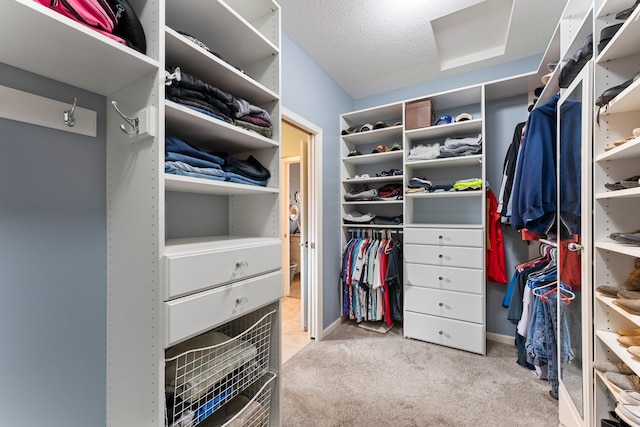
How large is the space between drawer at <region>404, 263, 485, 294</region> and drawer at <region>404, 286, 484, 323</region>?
48 mm


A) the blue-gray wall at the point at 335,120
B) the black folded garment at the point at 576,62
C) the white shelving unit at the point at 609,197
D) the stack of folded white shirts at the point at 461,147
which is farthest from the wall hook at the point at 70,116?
the stack of folded white shirts at the point at 461,147

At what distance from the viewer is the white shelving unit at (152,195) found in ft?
2.73

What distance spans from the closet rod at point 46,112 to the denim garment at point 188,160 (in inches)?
12.0

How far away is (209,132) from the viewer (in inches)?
48.9

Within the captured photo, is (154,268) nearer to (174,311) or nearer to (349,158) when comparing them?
(174,311)

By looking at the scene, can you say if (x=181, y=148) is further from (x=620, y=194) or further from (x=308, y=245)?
(x=308, y=245)

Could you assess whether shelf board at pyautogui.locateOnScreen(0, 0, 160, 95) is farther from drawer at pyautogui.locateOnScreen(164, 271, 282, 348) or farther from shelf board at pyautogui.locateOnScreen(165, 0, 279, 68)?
drawer at pyautogui.locateOnScreen(164, 271, 282, 348)

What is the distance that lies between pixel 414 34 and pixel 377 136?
100 cm

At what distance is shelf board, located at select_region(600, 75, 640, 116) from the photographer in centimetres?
90

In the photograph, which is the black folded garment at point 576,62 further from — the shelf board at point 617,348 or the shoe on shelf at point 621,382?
the shoe on shelf at point 621,382

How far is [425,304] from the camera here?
246 cm

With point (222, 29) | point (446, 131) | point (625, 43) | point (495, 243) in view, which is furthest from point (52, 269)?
point (495, 243)

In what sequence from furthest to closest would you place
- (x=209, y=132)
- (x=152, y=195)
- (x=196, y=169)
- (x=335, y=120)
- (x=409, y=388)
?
1. (x=335, y=120)
2. (x=409, y=388)
3. (x=209, y=132)
4. (x=196, y=169)
5. (x=152, y=195)

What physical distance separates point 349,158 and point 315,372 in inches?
82.4
